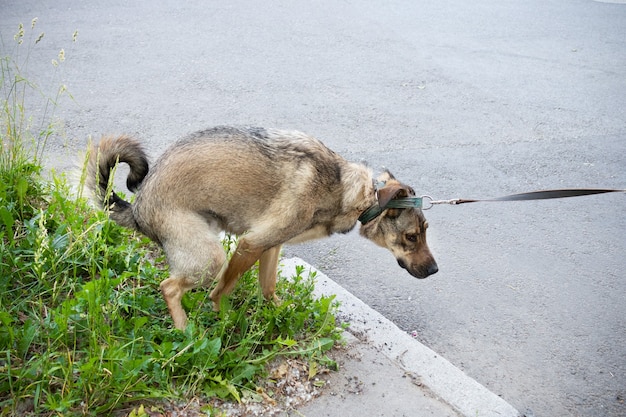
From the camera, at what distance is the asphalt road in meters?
4.78

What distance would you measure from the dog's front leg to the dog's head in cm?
91

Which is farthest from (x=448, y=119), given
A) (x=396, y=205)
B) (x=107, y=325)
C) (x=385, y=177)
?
(x=107, y=325)

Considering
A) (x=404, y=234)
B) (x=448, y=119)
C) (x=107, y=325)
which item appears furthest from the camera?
(x=448, y=119)

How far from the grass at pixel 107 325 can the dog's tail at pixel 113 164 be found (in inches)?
8.7

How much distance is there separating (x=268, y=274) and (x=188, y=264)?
0.68m

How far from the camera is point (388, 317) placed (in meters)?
4.81

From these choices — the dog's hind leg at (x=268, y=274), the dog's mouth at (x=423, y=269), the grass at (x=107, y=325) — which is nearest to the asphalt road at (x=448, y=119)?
the dog's mouth at (x=423, y=269)

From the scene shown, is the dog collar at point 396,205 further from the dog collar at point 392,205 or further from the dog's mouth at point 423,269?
the dog's mouth at point 423,269

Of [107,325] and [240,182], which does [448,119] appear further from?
[107,325]

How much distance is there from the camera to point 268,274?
14.2ft

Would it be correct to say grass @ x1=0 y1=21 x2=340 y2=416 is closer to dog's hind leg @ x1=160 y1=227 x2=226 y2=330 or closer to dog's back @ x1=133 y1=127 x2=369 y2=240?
dog's hind leg @ x1=160 y1=227 x2=226 y2=330

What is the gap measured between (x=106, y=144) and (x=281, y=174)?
1.11m

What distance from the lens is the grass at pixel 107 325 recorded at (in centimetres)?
313

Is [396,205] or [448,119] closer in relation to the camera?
[396,205]
